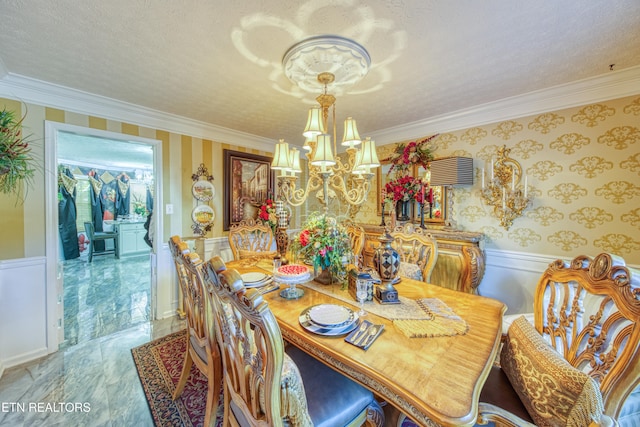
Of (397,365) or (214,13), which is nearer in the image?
(397,365)

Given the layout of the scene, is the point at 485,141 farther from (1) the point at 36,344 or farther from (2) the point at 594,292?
(1) the point at 36,344

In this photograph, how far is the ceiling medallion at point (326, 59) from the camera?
4.53 ft

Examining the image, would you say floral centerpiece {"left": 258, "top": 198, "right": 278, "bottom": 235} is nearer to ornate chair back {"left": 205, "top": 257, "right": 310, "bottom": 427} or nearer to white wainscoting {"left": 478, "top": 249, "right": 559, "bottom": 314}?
ornate chair back {"left": 205, "top": 257, "right": 310, "bottom": 427}

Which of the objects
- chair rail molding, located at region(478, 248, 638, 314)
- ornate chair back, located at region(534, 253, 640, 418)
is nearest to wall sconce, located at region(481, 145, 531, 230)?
chair rail molding, located at region(478, 248, 638, 314)

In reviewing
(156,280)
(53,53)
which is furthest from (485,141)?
(156,280)

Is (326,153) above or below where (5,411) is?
above

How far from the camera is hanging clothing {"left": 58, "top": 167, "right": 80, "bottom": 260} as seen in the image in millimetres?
5328

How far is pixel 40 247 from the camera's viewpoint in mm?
2086

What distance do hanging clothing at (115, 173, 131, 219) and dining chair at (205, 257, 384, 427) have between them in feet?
25.3

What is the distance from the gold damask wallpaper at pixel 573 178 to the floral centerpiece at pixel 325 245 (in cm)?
193

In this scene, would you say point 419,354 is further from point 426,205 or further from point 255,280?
point 426,205

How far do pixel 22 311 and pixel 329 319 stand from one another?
9.12ft

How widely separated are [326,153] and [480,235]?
73.5 inches

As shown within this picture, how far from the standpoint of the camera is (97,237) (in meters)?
5.59
